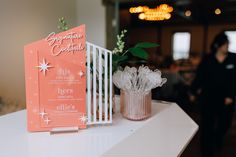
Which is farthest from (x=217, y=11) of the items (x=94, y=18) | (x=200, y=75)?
(x=94, y=18)

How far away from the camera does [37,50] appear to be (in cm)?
97

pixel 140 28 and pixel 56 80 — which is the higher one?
Result: pixel 140 28

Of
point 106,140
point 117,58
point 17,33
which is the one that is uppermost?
point 17,33

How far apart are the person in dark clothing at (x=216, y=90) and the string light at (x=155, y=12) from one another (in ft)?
2.80

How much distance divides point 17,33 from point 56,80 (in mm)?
2013

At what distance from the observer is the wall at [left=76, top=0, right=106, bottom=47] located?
3.43 meters

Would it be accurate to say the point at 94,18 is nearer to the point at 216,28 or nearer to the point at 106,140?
the point at 216,28

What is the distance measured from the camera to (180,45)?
11.7 feet

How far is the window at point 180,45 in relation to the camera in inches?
137

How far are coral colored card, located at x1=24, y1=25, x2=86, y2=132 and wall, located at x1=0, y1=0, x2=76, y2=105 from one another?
1867mm

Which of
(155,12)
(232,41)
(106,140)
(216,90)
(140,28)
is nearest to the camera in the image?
(106,140)

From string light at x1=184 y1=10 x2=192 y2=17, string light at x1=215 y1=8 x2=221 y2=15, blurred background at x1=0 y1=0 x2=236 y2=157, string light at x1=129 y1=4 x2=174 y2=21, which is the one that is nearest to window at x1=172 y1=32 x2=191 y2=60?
blurred background at x1=0 y1=0 x2=236 y2=157

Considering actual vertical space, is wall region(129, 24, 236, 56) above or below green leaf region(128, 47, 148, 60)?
above

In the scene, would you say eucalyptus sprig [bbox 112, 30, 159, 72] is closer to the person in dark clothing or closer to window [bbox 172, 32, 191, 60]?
the person in dark clothing
